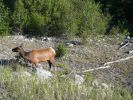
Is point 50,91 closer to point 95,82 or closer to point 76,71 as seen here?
point 95,82

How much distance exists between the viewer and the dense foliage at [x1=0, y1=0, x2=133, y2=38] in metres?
17.0

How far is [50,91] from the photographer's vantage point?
393 inches

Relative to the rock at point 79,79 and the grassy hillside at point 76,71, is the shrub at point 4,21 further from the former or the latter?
the rock at point 79,79

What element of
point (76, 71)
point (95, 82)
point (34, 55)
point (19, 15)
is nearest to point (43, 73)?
point (34, 55)

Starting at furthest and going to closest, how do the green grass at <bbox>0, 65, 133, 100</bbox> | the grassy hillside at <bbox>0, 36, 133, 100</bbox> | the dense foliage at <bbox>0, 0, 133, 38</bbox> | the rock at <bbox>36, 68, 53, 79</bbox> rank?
the dense foliage at <bbox>0, 0, 133, 38</bbox> < the rock at <bbox>36, 68, 53, 79</bbox> < the grassy hillside at <bbox>0, 36, 133, 100</bbox> < the green grass at <bbox>0, 65, 133, 100</bbox>

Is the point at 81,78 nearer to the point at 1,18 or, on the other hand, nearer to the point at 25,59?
the point at 25,59

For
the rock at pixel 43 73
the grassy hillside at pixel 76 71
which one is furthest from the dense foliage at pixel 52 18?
the rock at pixel 43 73

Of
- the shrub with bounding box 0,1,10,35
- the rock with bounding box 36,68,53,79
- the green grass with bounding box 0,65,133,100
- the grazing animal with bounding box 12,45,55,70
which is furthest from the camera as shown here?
the shrub with bounding box 0,1,10,35

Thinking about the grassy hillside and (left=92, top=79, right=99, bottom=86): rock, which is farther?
(left=92, top=79, right=99, bottom=86): rock

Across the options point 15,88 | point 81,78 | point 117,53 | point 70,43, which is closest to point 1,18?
point 70,43

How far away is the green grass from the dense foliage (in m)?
6.28

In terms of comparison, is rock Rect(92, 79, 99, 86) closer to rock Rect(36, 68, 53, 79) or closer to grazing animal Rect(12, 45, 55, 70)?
rock Rect(36, 68, 53, 79)

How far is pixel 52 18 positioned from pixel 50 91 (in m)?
7.56

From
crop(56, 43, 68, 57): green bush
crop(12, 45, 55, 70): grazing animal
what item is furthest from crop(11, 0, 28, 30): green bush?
crop(12, 45, 55, 70): grazing animal
